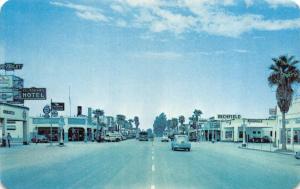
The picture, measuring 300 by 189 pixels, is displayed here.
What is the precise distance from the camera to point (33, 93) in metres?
43.2

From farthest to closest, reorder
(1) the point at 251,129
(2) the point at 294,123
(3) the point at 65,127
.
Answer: (1) the point at 251,129, (3) the point at 65,127, (2) the point at 294,123

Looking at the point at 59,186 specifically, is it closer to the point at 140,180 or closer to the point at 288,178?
the point at 140,180

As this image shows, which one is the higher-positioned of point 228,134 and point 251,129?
point 251,129

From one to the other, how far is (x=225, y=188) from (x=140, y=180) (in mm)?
3371

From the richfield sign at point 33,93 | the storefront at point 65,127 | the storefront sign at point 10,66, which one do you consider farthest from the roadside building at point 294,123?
the storefront at point 65,127

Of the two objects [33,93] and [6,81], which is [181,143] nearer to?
[33,93]

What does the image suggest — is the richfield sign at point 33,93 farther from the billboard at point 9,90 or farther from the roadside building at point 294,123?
the roadside building at point 294,123

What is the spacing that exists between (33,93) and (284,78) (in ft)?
79.7

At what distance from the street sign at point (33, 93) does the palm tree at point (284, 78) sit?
72.5ft

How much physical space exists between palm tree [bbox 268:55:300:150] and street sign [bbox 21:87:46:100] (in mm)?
22105

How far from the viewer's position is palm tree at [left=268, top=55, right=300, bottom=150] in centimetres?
4394

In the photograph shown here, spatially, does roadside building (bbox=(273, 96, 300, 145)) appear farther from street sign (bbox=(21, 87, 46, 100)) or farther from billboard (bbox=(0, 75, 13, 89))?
billboard (bbox=(0, 75, 13, 89))

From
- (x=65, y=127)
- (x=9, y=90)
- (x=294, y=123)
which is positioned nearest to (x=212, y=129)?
(x=65, y=127)

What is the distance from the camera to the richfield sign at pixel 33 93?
42406 millimetres
